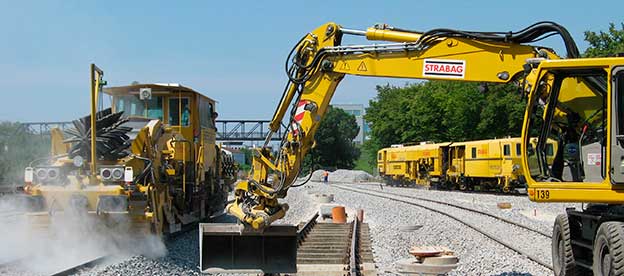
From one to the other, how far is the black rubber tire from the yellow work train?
69.9ft

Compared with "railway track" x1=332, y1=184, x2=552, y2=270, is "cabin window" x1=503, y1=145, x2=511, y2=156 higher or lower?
higher

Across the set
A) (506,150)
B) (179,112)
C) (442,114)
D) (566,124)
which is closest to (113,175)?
(179,112)

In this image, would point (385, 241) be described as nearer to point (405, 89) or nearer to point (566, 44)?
point (566, 44)

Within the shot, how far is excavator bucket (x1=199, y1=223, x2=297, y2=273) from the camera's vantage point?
31.7 feet

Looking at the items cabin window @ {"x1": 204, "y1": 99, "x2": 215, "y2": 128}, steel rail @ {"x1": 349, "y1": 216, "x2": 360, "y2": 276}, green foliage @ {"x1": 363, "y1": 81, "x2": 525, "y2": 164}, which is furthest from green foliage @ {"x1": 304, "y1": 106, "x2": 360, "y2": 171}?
steel rail @ {"x1": 349, "y1": 216, "x2": 360, "y2": 276}

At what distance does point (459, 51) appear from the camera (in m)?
8.95

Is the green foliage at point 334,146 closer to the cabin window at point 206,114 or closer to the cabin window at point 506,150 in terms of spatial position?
the cabin window at point 506,150

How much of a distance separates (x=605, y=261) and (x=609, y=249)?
373mm

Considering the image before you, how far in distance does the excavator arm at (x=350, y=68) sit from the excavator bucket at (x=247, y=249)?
0.93 feet

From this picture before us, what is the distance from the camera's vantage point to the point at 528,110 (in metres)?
8.14

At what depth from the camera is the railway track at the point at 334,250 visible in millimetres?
10945

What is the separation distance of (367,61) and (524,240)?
307 inches

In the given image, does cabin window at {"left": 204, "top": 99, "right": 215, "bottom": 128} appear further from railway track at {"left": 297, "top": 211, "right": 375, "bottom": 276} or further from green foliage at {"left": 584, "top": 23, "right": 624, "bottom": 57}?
green foliage at {"left": 584, "top": 23, "right": 624, "bottom": 57}

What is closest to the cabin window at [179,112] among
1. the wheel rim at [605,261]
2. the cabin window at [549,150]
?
the cabin window at [549,150]
